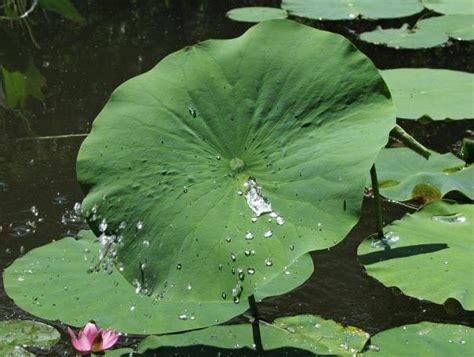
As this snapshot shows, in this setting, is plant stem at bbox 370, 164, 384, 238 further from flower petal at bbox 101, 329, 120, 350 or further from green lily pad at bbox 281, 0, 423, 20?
green lily pad at bbox 281, 0, 423, 20

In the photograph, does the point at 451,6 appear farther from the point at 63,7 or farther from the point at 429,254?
the point at 429,254

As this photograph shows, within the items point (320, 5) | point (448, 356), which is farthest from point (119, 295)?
point (320, 5)

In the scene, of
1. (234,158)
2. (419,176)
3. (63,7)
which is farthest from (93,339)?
(63,7)

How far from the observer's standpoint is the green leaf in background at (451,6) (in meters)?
3.14

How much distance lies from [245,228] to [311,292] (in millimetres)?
335

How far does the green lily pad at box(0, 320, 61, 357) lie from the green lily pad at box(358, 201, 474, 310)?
498mm

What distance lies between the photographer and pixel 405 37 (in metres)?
2.94

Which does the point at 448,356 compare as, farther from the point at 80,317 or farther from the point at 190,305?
the point at 80,317

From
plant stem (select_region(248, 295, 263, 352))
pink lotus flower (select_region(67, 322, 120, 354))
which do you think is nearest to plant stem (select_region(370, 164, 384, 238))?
plant stem (select_region(248, 295, 263, 352))

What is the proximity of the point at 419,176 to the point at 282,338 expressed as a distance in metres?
0.61

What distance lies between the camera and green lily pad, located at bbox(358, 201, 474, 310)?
1.33m

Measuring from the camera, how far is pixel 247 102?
1413 mm

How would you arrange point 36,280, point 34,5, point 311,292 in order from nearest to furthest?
point 36,280 → point 311,292 → point 34,5

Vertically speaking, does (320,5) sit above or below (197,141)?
below
